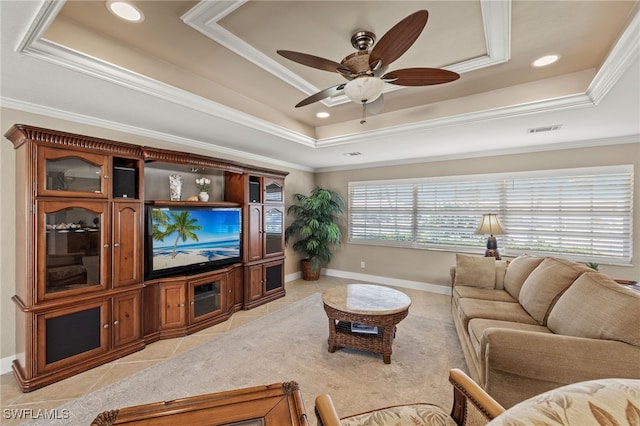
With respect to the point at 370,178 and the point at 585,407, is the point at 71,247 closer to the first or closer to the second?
the point at 585,407

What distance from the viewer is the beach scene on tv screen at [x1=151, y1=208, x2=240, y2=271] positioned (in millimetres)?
2994

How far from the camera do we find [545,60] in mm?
2258

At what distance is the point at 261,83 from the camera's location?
105 inches

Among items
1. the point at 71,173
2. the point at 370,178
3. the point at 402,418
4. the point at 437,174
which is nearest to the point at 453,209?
the point at 437,174

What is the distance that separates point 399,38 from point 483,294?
8.65ft

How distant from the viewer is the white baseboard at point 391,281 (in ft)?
15.3

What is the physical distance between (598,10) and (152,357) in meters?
4.37

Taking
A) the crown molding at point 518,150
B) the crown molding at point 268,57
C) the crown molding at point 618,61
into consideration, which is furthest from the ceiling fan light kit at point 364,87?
the crown molding at point 518,150

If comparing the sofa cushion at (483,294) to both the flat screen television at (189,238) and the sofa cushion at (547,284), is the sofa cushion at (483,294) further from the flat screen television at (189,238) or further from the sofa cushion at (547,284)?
the flat screen television at (189,238)

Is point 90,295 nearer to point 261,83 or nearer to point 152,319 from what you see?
point 152,319

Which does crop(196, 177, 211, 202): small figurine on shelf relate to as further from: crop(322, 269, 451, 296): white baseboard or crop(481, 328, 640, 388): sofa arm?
crop(481, 328, 640, 388): sofa arm

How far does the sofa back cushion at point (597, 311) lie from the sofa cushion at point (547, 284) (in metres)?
0.15

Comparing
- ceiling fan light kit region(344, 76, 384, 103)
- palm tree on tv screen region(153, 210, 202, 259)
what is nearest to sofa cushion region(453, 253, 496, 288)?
ceiling fan light kit region(344, 76, 384, 103)

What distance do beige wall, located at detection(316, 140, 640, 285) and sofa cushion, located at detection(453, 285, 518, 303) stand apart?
1593 millimetres
